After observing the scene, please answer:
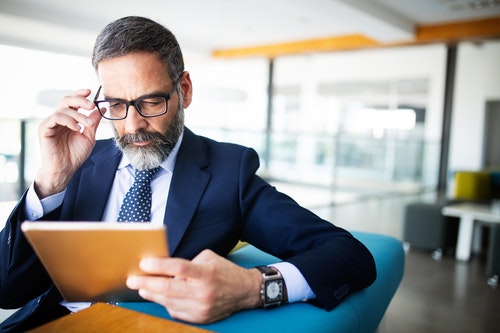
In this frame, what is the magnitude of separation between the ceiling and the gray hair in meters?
4.72

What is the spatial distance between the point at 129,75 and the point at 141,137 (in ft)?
0.61

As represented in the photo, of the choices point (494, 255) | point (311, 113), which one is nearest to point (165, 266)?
point (494, 255)

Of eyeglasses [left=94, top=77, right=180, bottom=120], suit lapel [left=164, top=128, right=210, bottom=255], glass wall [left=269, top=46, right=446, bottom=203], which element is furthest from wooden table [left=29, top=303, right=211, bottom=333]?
glass wall [left=269, top=46, right=446, bottom=203]

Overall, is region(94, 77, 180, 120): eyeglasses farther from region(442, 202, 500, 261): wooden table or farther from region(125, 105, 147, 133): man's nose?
region(442, 202, 500, 261): wooden table

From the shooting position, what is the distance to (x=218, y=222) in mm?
1324

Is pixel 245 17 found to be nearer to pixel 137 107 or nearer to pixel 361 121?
pixel 361 121

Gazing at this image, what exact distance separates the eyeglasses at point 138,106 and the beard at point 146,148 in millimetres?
63

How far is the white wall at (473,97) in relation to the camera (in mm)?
9070

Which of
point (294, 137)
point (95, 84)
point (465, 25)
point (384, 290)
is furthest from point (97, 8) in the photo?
point (384, 290)

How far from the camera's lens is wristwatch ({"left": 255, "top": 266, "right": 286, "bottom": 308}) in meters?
1.05

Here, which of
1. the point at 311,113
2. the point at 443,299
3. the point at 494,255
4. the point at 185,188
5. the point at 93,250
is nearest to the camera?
the point at 93,250

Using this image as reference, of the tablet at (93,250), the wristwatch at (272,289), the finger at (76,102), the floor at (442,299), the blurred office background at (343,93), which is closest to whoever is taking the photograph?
the tablet at (93,250)

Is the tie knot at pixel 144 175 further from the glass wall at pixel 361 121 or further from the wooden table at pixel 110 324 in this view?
the glass wall at pixel 361 121

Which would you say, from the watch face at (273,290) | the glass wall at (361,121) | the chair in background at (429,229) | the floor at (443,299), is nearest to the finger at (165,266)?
the watch face at (273,290)
